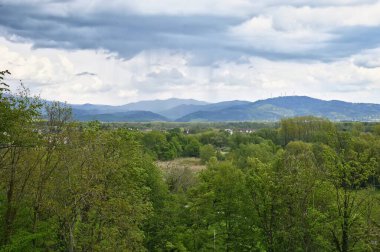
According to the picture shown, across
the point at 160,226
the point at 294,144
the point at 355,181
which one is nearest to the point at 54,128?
the point at 160,226

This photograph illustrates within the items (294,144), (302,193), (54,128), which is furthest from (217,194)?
(294,144)

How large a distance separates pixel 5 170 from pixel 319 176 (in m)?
23.3

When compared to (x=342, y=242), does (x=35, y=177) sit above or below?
above

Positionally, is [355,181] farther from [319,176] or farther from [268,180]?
[268,180]

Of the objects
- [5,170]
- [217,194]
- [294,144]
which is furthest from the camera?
[294,144]

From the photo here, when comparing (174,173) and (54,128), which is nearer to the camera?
(54,128)

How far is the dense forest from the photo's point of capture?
83.4ft

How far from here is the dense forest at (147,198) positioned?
25.4 metres

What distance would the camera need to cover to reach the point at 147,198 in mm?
32156

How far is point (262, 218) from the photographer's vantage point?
34250 millimetres

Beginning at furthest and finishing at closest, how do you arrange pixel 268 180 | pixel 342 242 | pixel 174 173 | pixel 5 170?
pixel 174 173 → pixel 268 180 → pixel 342 242 → pixel 5 170

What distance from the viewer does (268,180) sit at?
1294 inches

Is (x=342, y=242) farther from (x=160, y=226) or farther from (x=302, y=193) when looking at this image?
(x=160, y=226)

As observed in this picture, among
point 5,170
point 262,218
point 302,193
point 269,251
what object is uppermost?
point 5,170
